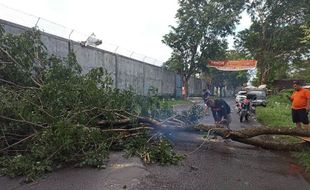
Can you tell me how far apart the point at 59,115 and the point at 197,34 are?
1361 inches

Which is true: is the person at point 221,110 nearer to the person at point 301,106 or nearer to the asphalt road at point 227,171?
the asphalt road at point 227,171

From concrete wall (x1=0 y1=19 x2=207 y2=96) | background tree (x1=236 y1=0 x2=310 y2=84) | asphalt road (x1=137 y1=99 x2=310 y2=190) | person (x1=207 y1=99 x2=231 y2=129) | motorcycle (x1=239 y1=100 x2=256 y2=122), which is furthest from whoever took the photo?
background tree (x1=236 y1=0 x2=310 y2=84)

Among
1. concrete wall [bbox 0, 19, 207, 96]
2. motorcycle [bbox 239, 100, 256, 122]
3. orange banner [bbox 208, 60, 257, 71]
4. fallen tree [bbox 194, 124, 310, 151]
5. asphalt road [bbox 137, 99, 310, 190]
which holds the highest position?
orange banner [bbox 208, 60, 257, 71]

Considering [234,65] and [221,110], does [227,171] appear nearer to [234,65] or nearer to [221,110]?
[221,110]

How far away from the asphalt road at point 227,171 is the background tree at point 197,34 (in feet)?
103

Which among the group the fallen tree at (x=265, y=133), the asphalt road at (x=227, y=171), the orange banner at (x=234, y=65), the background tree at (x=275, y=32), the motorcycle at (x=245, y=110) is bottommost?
the asphalt road at (x=227, y=171)

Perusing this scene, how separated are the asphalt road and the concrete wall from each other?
118 inches

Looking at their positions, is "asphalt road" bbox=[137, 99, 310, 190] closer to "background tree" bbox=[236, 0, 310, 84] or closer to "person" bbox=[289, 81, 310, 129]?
"person" bbox=[289, 81, 310, 129]

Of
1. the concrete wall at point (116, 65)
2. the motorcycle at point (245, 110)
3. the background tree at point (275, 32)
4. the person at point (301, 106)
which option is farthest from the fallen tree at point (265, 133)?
the background tree at point (275, 32)

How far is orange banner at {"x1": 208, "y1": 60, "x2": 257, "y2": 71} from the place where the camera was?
133 feet

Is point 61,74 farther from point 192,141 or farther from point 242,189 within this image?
point 242,189

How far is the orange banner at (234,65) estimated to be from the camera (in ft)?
133

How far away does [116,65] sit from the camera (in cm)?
2722

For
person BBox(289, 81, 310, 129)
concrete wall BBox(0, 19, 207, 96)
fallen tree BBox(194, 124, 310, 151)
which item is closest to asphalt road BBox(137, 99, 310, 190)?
fallen tree BBox(194, 124, 310, 151)
